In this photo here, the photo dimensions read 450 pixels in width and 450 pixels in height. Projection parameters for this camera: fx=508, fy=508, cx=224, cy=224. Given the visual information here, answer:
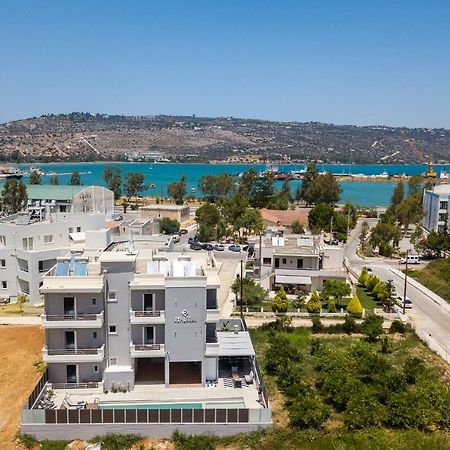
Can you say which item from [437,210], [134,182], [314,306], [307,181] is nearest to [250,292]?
[314,306]

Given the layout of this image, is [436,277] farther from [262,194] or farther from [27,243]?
[262,194]

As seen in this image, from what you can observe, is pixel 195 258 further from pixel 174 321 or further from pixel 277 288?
pixel 277 288

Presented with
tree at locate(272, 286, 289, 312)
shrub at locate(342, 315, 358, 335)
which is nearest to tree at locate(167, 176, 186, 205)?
tree at locate(272, 286, 289, 312)

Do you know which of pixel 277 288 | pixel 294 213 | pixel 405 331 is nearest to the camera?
pixel 405 331

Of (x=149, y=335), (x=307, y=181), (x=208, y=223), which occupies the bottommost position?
(x=208, y=223)

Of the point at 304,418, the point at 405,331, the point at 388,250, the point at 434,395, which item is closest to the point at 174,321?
the point at 304,418

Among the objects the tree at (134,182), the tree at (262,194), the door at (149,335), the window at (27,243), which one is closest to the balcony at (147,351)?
the door at (149,335)

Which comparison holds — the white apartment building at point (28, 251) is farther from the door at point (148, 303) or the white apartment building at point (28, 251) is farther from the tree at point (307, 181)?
the tree at point (307, 181)
